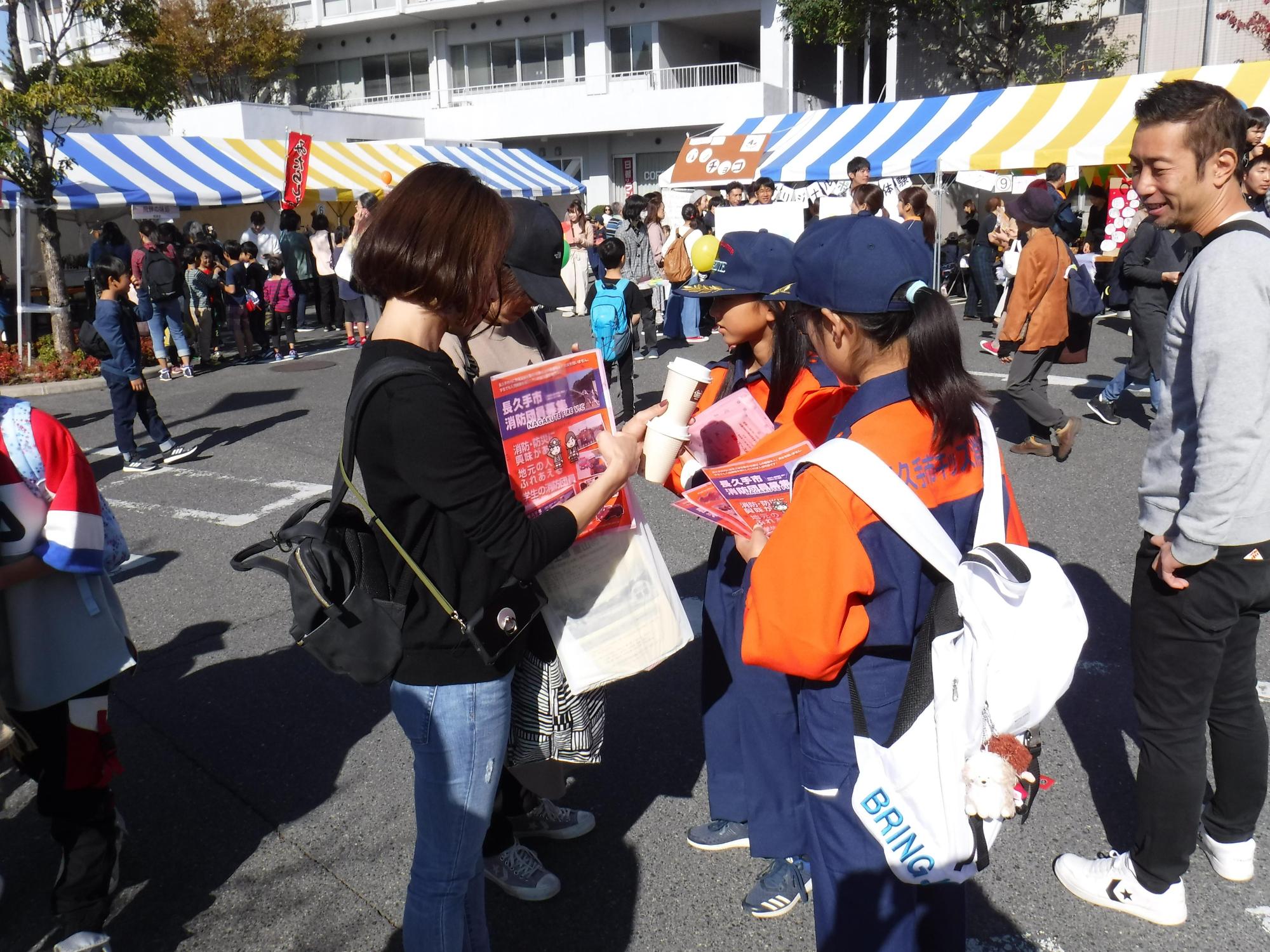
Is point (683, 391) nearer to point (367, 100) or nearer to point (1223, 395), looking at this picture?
point (1223, 395)

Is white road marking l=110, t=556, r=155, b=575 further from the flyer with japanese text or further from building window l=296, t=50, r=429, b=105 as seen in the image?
building window l=296, t=50, r=429, b=105

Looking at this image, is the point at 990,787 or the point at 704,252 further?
the point at 704,252

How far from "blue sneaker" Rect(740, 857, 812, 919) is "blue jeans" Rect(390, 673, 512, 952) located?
0.98 metres

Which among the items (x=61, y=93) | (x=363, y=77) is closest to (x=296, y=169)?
(x=61, y=93)

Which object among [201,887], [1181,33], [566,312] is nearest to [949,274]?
[566,312]

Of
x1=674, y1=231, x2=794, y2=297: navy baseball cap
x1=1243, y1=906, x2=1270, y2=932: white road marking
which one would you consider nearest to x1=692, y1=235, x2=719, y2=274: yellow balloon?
x1=674, y1=231, x2=794, y2=297: navy baseball cap

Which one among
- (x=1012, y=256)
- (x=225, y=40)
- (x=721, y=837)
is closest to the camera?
(x=721, y=837)

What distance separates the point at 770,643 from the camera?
5.76ft

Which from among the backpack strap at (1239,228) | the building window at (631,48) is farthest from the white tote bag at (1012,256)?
the building window at (631,48)

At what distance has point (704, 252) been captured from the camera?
307cm

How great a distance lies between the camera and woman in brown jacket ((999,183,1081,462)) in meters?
6.76

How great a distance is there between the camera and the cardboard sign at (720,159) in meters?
16.7

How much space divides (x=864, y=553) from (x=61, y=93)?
13052mm

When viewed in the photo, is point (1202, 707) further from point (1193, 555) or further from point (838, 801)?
point (838, 801)
